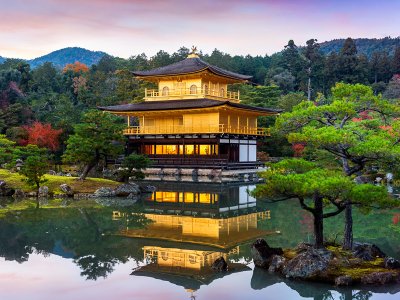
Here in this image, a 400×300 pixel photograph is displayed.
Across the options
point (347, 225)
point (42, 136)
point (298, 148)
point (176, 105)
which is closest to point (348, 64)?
point (298, 148)

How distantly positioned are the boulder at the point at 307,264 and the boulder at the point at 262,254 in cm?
68

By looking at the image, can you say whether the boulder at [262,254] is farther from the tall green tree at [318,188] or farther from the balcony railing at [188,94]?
the balcony railing at [188,94]

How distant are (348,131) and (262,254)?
3.43 m

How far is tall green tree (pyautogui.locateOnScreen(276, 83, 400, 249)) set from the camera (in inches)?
394

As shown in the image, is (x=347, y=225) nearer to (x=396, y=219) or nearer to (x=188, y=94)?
(x=396, y=219)

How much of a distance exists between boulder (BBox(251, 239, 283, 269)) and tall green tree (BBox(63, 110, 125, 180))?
1623 centimetres

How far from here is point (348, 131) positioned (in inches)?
409

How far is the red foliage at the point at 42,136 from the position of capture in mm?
37594

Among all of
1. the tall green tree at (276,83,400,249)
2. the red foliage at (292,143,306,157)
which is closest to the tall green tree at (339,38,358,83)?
the red foliage at (292,143,306,157)

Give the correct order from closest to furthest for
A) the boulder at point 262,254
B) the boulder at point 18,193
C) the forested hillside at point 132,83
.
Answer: the boulder at point 262,254
the boulder at point 18,193
the forested hillside at point 132,83

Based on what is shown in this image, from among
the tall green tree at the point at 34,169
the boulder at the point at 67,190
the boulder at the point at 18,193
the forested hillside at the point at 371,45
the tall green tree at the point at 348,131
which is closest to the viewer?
the tall green tree at the point at 348,131

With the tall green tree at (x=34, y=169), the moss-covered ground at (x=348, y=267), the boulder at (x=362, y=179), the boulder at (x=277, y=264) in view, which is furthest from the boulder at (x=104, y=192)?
the boulder at (x=277, y=264)

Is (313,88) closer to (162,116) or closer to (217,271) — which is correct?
(162,116)

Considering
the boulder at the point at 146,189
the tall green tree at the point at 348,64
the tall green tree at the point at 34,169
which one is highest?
the tall green tree at the point at 348,64
